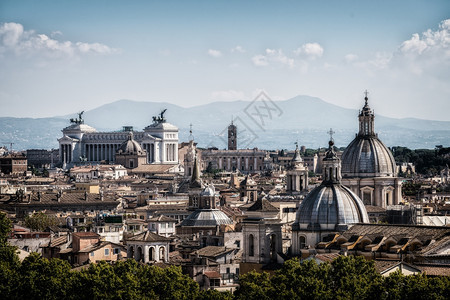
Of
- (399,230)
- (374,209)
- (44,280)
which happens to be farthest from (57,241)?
(374,209)

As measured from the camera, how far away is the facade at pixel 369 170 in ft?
320

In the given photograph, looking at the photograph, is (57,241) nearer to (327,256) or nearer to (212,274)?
(212,274)

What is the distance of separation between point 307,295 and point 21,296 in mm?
13720

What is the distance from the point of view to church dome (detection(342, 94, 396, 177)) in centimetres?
9750

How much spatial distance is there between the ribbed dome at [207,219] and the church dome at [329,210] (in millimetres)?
25989

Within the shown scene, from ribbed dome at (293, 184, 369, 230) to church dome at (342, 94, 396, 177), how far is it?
91.0ft

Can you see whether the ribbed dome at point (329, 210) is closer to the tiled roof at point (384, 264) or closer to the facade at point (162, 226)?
the tiled roof at point (384, 264)

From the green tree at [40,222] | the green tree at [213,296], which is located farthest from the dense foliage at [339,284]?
the green tree at [40,222]

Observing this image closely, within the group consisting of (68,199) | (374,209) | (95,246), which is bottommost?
(95,246)

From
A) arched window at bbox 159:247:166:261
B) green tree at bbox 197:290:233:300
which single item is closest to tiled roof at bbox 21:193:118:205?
arched window at bbox 159:247:166:261

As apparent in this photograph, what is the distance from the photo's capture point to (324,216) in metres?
68.8

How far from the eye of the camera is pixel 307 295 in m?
54.1

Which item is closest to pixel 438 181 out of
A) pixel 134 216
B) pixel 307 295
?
pixel 134 216

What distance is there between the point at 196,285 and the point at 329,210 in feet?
37.4
